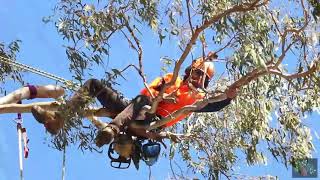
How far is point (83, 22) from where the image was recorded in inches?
177

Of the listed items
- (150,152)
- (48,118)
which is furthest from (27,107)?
(150,152)

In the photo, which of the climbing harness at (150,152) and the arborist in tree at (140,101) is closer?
the arborist in tree at (140,101)

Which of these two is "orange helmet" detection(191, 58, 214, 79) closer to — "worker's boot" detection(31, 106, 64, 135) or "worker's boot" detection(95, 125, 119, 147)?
"worker's boot" detection(95, 125, 119, 147)

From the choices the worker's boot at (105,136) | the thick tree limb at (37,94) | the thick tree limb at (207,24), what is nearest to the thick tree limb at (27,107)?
the thick tree limb at (37,94)

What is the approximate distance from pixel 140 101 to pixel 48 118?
0.58 metres

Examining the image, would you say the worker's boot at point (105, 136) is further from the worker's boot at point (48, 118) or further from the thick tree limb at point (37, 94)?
the thick tree limb at point (37, 94)

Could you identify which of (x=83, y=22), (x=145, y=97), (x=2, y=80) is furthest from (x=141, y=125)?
(x=2, y=80)

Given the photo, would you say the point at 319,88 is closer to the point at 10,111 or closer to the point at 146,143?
the point at 146,143

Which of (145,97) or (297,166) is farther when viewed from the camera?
(297,166)

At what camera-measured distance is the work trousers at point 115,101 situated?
439 centimetres

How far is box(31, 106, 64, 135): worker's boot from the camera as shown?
4.45 meters

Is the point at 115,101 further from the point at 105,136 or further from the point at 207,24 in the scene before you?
the point at 207,24

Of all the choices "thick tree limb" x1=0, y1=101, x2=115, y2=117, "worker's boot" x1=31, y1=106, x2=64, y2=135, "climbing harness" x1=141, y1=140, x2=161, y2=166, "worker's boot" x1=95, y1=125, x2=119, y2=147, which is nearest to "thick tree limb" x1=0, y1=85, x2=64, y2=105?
"thick tree limb" x1=0, y1=101, x2=115, y2=117

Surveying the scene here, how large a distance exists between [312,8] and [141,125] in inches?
48.9
